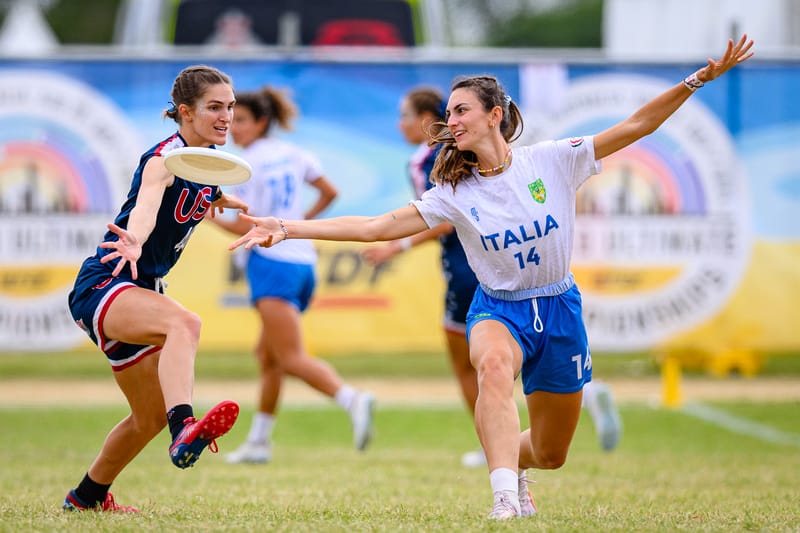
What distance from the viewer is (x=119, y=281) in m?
4.89

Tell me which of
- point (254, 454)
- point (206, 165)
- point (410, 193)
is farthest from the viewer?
point (410, 193)

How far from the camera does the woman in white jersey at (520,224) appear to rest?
490 cm

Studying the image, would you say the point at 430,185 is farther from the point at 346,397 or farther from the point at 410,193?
the point at 410,193

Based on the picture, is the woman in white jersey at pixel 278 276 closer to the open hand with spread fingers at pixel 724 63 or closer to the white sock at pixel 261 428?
the white sock at pixel 261 428

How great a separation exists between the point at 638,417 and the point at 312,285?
3.94m

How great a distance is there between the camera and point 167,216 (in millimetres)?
4992

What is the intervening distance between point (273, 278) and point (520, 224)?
3439 millimetres

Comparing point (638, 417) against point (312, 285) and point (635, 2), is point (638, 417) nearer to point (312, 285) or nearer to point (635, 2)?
point (312, 285)

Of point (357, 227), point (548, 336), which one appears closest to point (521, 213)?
point (548, 336)

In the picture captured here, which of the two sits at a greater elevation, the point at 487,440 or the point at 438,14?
the point at 438,14

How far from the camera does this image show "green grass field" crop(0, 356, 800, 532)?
4723mm

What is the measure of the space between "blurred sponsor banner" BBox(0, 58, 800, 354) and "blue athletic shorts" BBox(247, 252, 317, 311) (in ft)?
8.65

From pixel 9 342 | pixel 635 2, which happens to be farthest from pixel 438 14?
pixel 9 342

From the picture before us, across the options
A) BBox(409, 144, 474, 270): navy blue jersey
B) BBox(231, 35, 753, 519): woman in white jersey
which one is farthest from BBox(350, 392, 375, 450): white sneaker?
BBox(231, 35, 753, 519): woman in white jersey
